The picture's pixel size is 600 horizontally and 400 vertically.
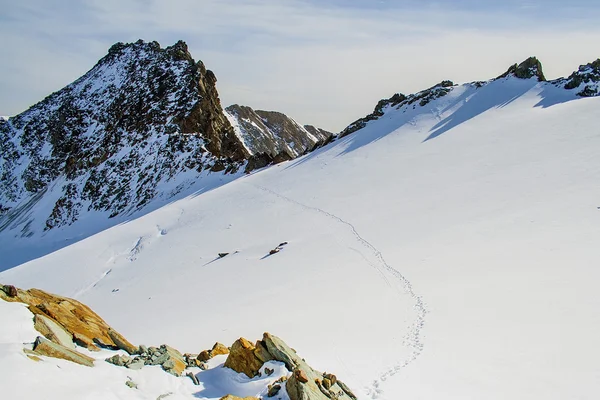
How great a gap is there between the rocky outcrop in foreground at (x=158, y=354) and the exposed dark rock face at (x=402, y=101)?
42949 mm

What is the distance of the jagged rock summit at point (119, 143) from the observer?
5484 cm

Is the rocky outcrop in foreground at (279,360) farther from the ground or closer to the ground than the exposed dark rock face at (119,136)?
closer to the ground

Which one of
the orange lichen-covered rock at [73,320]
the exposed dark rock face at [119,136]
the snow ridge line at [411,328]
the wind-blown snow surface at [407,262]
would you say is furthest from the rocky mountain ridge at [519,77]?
the orange lichen-covered rock at [73,320]

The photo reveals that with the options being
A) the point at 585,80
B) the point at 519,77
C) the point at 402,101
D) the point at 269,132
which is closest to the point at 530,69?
the point at 519,77

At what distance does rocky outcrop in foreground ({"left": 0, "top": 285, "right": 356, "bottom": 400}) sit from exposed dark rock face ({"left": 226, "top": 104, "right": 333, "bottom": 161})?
272 feet

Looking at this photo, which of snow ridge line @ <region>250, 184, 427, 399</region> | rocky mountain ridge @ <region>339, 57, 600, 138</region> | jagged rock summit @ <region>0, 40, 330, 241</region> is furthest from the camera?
jagged rock summit @ <region>0, 40, 330, 241</region>

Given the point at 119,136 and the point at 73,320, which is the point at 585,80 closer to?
the point at 73,320

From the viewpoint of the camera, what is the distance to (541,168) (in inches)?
1044

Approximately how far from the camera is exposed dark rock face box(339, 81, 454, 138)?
4891 centimetres

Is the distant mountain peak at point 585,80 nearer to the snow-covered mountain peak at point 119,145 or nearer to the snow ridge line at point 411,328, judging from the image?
the snow-covered mountain peak at point 119,145

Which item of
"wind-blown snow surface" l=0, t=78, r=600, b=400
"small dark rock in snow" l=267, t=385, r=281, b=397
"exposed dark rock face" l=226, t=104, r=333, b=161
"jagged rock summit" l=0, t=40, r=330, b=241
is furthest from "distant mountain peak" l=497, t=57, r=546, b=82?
"exposed dark rock face" l=226, t=104, r=333, b=161

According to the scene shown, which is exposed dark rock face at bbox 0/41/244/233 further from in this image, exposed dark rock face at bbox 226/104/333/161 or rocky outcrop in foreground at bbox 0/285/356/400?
rocky outcrop in foreground at bbox 0/285/356/400

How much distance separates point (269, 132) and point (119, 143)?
54561mm

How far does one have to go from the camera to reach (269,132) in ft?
366
